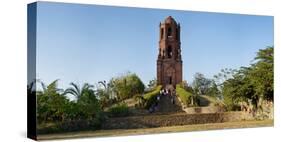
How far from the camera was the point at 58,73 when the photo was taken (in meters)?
10.1

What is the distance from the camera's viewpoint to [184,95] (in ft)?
38.5

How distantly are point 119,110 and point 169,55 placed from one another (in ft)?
5.45

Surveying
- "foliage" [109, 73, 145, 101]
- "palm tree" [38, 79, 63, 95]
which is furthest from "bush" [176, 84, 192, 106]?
"palm tree" [38, 79, 63, 95]

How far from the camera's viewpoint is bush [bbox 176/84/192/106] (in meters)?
11.7

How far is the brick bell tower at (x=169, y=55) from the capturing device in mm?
11359

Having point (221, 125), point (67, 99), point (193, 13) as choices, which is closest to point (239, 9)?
point (193, 13)

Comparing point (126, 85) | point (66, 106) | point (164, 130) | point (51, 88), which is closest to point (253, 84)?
point (164, 130)

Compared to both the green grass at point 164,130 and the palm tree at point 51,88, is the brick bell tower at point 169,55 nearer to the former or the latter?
the green grass at point 164,130

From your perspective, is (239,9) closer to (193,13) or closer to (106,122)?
(193,13)

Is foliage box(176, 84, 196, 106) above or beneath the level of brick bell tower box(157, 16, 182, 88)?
beneath

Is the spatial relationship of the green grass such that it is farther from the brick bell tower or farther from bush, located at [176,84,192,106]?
the brick bell tower

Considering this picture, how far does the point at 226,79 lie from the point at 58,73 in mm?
3948

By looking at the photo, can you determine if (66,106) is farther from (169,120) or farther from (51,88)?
(169,120)

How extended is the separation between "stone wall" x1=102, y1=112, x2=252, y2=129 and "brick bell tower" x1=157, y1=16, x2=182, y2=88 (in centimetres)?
71
